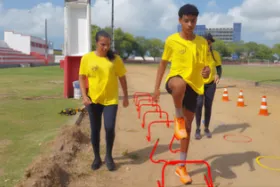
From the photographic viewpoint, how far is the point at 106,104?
423 centimetres

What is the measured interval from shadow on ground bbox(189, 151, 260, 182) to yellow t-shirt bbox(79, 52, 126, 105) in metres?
1.62

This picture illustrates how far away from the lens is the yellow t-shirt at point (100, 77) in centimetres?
413

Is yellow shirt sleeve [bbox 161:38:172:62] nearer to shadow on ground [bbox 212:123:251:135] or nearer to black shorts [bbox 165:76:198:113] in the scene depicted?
black shorts [bbox 165:76:198:113]

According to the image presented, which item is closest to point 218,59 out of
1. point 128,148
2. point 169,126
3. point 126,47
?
point 169,126

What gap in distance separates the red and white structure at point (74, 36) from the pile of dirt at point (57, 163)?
5.47 m

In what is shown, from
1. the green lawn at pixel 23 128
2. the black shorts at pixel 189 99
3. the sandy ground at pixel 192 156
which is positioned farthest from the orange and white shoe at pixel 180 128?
the green lawn at pixel 23 128

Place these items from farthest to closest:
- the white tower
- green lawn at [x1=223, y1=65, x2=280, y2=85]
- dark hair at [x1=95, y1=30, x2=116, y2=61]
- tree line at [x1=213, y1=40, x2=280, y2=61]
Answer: tree line at [x1=213, y1=40, x2=280, y2=61], green lawn at [x1=223, y1=65, x2=280, y2=85], the white tower, dark hair at [x1=95, y1=30, x2=116, y2=61]

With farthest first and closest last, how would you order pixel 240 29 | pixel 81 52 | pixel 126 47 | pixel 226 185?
pixel 240 29 → pixel 126 47 → pixel 81 52 → pixel 226 185

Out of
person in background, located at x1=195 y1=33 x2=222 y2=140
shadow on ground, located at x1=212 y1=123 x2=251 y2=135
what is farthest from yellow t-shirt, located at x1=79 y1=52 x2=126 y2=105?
shadow on ground, located at x1=212 y1=123 x2=251 y2=135

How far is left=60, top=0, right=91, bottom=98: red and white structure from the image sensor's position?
35.8ft

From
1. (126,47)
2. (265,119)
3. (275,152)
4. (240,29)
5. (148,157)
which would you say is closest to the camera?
(148,157)

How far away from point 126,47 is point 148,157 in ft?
287

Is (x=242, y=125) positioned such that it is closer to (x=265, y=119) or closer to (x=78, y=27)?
(x=265, y=119)

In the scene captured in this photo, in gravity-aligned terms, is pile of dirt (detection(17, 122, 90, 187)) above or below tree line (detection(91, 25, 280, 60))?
below
